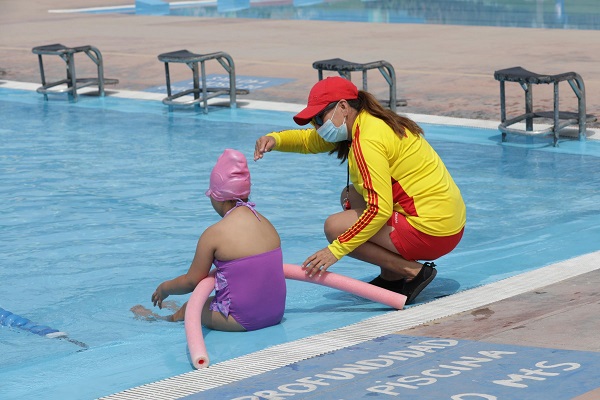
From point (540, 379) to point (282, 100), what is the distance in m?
10.7

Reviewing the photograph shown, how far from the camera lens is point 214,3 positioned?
34.5m

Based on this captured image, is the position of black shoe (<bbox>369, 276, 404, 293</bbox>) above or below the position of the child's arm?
below

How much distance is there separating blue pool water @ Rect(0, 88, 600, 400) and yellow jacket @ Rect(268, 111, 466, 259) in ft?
1.83

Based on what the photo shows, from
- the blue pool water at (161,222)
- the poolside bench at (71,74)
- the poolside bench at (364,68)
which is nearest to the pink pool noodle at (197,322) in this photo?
the blue pool water at (161,222)

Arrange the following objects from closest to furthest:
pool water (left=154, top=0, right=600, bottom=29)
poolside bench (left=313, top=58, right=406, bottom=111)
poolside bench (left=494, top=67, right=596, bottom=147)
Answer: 1. poolside bench (left=494, top=67, right=596, bottom=147)
2. poolside bench (left=313, top=58, right=406, bottom=111)
3. pool water (left=154, top=0, right=600, bottom=29)

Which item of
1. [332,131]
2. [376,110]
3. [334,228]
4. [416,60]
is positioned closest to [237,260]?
[334,228]

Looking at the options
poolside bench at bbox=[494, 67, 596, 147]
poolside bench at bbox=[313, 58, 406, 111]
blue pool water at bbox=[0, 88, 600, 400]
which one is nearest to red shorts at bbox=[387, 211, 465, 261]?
blue pool water at bbox=[0, 88, 600, 400]

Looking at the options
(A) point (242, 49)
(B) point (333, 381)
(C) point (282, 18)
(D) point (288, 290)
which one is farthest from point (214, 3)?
(B) point (333, 381)

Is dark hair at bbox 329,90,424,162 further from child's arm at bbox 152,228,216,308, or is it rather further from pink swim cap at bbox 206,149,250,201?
child's arm at bbox 152,228,216,308

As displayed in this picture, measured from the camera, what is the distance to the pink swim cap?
19.9 feet

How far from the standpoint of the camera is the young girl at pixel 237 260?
19.9ft

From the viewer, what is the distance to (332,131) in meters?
6.39

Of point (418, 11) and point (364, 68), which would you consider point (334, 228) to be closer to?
point (364, 68)

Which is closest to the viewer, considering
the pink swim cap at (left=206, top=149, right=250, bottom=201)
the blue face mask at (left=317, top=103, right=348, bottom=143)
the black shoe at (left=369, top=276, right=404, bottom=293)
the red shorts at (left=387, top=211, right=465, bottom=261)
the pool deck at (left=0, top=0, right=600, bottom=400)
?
the pool deck at (left=0, top=0, right=600, bottom=400)
